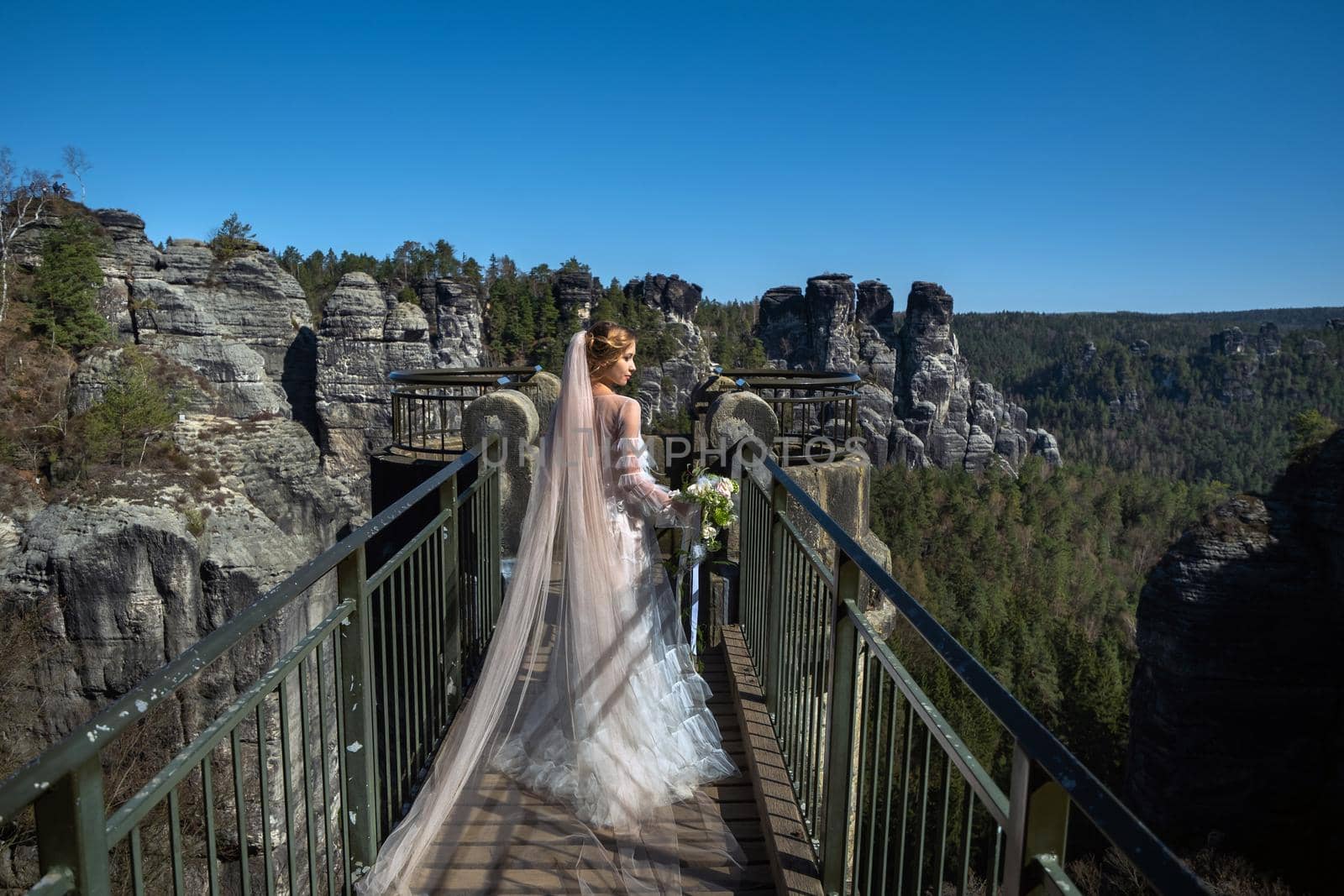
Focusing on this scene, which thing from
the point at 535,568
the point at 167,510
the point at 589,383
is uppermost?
the point at 589,383

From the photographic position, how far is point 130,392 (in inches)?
949

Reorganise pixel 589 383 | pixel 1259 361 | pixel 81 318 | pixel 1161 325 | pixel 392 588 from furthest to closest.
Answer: pixel 1161 325 → pixel 1259 361 → pixel 81 318 → pixel 589 383 → pixel 392 588

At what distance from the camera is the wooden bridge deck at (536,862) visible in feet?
9.61

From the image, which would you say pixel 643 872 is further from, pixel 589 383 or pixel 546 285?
pixel 546 285

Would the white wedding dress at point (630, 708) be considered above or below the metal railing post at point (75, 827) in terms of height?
below

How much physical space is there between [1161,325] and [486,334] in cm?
12509

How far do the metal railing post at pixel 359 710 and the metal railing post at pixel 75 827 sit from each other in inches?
50.1

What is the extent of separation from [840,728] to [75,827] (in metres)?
2.10

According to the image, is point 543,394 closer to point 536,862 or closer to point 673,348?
point 536,862

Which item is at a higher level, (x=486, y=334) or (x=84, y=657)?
(x=486, y=334)

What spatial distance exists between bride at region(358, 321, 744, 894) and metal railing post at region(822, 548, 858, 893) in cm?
45

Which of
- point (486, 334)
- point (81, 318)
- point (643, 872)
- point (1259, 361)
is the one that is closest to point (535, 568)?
point (643, 872)

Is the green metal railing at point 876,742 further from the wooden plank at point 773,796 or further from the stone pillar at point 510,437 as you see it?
the stone pillar at point 510,437

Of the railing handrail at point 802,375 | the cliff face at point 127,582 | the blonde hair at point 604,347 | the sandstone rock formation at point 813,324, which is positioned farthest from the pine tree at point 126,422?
the sandstone rock formation at point 813,324
